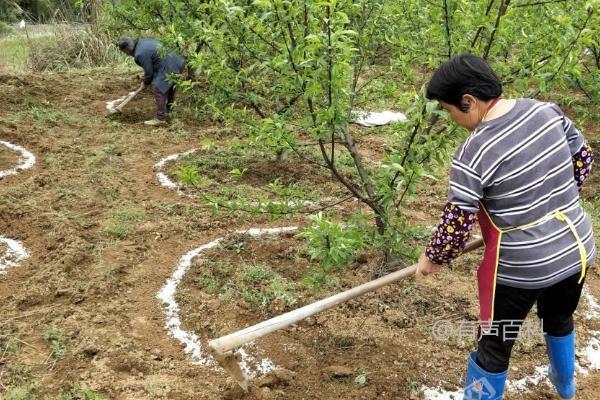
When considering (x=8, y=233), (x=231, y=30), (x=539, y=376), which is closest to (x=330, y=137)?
(x=231, y=30)

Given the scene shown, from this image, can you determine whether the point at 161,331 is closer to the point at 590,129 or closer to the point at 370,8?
the point at 370,8

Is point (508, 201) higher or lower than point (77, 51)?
higher

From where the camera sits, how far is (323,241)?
301 centimetres

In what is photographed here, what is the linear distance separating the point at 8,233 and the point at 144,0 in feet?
14.4

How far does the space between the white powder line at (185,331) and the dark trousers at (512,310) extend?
1377mm

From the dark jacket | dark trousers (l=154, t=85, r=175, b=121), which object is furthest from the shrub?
dark trousers (l=154, t=85, r=175, b=121)

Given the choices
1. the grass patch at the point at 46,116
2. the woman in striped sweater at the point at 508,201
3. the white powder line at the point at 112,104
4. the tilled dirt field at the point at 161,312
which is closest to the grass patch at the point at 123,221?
the tilled dirt field at the point at 161,312

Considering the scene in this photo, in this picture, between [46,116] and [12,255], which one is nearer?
[12,255]

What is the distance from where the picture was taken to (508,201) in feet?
7.31

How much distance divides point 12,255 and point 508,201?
13.6ft

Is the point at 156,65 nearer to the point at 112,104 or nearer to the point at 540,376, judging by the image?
the point at 112,104

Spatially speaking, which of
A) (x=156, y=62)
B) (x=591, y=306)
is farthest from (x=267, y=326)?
(x=156, y=62)

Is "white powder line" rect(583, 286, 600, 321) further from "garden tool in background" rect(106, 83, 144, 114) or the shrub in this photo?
the shrub

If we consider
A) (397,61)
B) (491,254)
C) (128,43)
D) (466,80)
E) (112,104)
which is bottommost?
(112,104)
